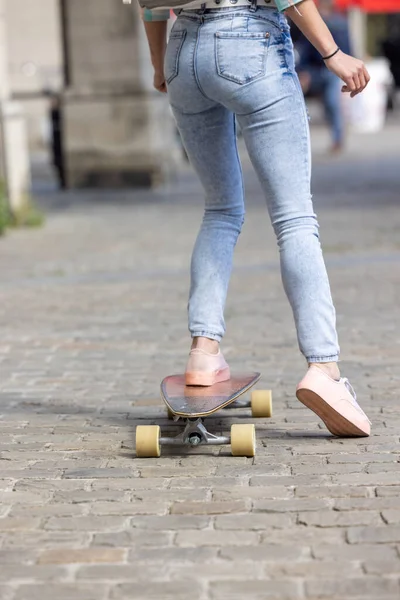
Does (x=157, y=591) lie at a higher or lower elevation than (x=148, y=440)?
higher

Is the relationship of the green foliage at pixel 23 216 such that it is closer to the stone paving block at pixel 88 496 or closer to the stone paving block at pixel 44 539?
the stone paving block at pixel 88 496

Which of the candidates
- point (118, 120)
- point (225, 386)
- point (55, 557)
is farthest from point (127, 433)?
point (118, 120)

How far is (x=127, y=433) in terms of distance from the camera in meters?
4.32

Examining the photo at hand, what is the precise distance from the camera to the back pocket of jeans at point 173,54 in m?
Answer: 4.04

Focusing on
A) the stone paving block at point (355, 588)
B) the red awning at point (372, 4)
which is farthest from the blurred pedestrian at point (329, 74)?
the stone paving block at point (355, 588)

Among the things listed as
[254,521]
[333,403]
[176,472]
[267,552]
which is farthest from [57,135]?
[267,552]

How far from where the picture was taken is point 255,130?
402cm

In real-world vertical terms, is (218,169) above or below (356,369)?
above

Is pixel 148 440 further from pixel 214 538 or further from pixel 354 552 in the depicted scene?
pixel 354 552

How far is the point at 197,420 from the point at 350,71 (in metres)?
1.20

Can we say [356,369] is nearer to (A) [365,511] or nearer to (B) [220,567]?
(A) [365,511]

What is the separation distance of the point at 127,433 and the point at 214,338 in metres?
0.46

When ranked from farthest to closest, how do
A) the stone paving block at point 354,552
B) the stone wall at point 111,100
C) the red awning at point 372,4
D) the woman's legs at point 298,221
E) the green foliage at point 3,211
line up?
1. the red awning at point 372,4
2. the stone wall at point 111,100
3. the green foliage at point 3,211
4. the woman's legs at point 298,221
5. the stone paving block at point 354,552

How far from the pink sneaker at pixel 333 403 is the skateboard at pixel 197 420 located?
209 mm
